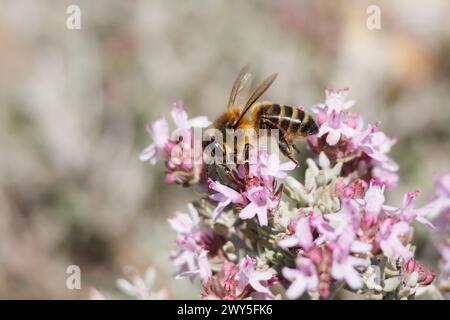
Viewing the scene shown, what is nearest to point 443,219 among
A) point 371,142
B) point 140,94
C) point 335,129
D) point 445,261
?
point 445,261

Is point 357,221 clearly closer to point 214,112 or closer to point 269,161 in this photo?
point 269,161

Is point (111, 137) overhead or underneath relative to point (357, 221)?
overhead

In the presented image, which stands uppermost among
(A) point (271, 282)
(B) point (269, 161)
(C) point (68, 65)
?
(C) point (68, 65)

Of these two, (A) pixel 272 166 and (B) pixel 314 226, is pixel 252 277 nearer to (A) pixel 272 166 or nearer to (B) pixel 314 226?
(B) pixel 314 226

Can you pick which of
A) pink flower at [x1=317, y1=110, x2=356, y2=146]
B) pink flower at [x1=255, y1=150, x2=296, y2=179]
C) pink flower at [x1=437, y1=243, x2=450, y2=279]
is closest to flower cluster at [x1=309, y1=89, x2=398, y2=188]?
pink flower at [x1=317, y1=110, x2=356, y2=146]

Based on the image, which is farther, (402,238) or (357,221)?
(402,238)

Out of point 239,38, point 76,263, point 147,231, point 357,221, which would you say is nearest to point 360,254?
point 357,221
